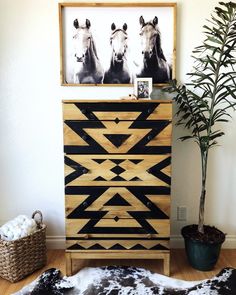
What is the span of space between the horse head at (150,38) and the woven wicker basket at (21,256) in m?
1.64

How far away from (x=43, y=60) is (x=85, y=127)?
2.59 ft

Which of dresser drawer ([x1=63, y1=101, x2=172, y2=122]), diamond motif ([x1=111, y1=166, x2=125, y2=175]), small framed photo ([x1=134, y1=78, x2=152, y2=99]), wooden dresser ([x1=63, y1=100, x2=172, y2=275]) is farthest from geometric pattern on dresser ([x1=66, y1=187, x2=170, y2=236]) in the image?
small framed photo ([x1=134, y1=78, x2=152, y2=99])

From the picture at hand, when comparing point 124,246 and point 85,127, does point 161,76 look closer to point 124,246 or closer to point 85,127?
point 85,127

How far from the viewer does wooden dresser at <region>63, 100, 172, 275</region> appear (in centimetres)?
207

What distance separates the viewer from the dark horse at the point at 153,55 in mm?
2406

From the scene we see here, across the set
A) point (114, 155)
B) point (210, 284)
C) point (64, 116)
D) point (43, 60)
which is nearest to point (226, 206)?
point (210, 284)

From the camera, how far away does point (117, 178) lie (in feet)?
7.02

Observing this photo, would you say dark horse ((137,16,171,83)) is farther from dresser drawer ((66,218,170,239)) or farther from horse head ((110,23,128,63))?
dresser drawer ((66,218,170,239))

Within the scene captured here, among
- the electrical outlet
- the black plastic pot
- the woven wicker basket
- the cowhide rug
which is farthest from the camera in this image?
the electrical outlet

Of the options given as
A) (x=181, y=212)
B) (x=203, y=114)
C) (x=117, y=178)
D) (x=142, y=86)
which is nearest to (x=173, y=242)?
(x=181, y=212)

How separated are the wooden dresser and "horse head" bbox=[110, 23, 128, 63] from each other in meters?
0.58

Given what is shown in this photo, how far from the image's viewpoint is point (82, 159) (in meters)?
A: 2.12

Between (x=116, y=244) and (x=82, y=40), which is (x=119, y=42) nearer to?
(x=82, y=40)

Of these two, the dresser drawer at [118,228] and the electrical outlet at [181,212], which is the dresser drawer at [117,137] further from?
the electrical outlet at [181,212]
